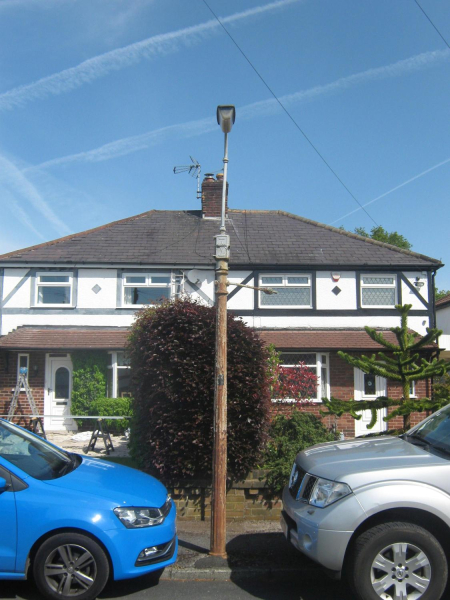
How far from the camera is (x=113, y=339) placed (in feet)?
51.0

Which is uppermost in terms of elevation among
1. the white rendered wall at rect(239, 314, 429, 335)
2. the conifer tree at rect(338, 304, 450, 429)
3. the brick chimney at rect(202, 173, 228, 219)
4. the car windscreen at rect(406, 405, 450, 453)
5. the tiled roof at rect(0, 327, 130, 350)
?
the brick chimney at rect(202, 173, 228, 219)

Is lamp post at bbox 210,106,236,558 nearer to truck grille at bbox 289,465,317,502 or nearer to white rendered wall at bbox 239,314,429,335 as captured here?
truck grille at bbox 289,465,317,502

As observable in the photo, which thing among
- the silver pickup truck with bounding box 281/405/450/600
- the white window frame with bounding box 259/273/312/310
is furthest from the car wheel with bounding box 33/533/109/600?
the white window frame with bounding box 259/273/312/310

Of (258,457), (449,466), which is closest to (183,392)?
(258,457)

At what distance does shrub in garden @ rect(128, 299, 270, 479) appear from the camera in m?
6.93

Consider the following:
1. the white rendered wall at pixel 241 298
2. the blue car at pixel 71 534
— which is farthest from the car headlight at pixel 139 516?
the white rendered wall at pixel 241 298

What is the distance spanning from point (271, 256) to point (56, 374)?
7.51 metres

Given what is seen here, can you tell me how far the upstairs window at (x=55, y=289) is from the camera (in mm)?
16484

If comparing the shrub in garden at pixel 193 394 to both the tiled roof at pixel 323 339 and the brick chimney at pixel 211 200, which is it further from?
the brick chimney at pixel 211 200

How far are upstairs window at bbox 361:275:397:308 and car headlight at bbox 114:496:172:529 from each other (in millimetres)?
12620

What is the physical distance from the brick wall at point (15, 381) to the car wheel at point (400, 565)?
13211 mm

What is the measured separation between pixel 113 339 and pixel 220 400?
1015cm

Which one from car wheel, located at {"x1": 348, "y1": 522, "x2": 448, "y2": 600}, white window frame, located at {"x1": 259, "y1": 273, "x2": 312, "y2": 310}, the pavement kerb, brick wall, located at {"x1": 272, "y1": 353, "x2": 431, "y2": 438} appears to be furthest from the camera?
white window frame, located at {"x1": 259, "y1": 273, "x2": 312, "y2": 310}

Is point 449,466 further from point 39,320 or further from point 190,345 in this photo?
point 39,320
